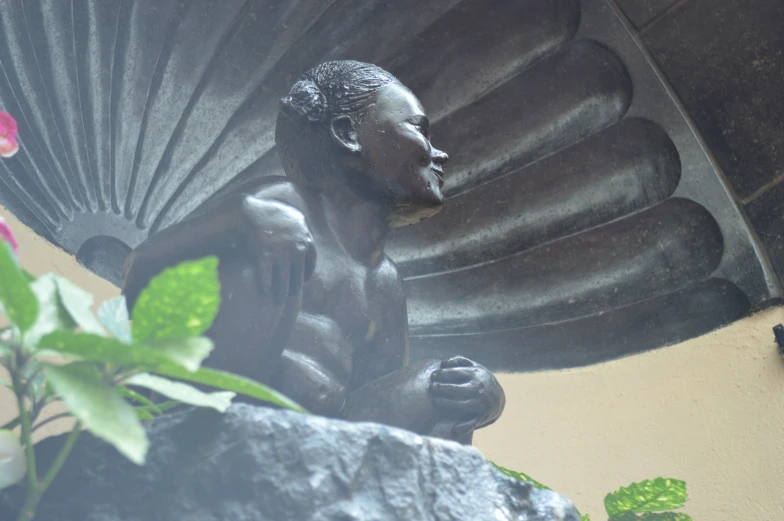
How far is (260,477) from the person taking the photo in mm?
727

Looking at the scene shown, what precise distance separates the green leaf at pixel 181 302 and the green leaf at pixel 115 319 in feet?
0.06

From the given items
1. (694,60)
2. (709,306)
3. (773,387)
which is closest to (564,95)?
(694,60)

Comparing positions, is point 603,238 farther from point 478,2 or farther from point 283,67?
point 283,67

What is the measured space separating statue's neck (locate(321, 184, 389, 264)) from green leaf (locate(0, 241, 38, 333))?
0.65 metres

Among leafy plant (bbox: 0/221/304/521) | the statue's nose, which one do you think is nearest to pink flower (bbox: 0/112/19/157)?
leafy plant (bbox: 0/221/304/521)

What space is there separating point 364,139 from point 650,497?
23.5 inches

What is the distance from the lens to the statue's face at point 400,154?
1.13m

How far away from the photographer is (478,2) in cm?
128

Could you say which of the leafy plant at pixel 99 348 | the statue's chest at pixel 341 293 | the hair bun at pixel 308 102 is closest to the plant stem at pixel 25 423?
the leafy plant at pixel 99 348

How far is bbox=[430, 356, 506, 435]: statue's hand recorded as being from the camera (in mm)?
1115

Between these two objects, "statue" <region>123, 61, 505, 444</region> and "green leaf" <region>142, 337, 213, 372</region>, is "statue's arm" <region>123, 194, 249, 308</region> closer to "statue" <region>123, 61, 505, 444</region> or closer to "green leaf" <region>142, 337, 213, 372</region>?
"statue" <region>123, 61, 505, 444</region>

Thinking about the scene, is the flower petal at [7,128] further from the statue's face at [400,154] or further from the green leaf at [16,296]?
the statue's face at [400,154]

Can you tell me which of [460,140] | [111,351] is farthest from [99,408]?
[460,140]

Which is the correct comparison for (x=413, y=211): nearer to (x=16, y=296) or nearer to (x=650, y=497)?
(x=650, y=497)
